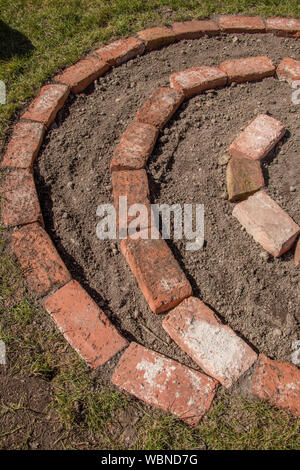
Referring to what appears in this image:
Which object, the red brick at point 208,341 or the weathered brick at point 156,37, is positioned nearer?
the red brick at point 208,341

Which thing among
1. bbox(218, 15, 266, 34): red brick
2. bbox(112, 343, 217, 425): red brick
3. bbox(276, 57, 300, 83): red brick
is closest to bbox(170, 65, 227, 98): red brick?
bbox(276, 57, 300, 83): red brick

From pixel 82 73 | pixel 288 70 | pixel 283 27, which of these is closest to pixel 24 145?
pixel 82 73

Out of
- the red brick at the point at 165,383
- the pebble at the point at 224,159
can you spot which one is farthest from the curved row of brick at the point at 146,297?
the pebble at the point at 224,159

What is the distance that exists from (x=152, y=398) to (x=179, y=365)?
0.19 meters

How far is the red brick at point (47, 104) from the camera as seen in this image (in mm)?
2752

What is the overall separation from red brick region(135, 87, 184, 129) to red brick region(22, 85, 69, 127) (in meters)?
0.59

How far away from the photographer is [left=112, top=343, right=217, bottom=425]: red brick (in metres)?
1.73

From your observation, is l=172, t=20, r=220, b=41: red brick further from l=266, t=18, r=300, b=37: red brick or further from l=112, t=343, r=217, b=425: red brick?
l=112, t=343, r=217, b=425: red brick

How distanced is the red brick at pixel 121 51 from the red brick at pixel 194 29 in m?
0.40

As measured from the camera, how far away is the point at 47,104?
111 inches

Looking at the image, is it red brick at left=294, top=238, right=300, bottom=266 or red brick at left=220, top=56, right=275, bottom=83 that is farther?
red brick at left=220, top=56, right=275, bottom=83

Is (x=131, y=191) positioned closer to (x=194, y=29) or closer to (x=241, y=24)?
(x=194, y=29)

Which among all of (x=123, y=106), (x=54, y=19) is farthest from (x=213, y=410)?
(x=54, y=19)

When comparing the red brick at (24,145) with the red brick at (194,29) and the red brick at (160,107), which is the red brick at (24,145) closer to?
the red brick at (160,107)
